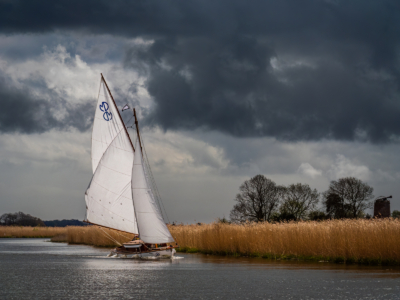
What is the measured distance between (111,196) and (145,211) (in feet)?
13.7

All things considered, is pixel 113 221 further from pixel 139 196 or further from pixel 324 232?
pixel 324 232

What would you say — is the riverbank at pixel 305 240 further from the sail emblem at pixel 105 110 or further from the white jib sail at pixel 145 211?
the sail emblem at pixel 105 110

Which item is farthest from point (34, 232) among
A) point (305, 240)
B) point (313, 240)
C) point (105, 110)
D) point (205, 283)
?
point (205, 283)

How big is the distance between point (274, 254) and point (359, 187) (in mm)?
35010

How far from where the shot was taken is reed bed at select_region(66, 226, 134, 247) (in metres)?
→ 42.3

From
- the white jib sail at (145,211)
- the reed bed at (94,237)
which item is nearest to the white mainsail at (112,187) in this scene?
the white jib sail at (145,211)

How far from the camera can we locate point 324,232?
23781mm

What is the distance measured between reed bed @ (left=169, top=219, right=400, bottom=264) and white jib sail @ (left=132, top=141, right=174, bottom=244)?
446 cm

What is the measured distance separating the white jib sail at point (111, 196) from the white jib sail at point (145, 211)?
3360mm

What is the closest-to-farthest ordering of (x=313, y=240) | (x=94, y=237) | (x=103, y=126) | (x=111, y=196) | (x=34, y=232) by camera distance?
(x=313, y=240)
(x=111, y=196)
(x=103, y=126)
(x=94, y=237)
(x=34, y=232)

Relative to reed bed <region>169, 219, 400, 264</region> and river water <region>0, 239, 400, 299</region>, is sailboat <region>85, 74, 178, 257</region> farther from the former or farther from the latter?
river water <region>0, 239, 400, 299</region>

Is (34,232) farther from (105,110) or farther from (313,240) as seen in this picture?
(313,240)

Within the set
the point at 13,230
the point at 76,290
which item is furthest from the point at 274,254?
the point at 13,230

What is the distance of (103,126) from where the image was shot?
106ft
